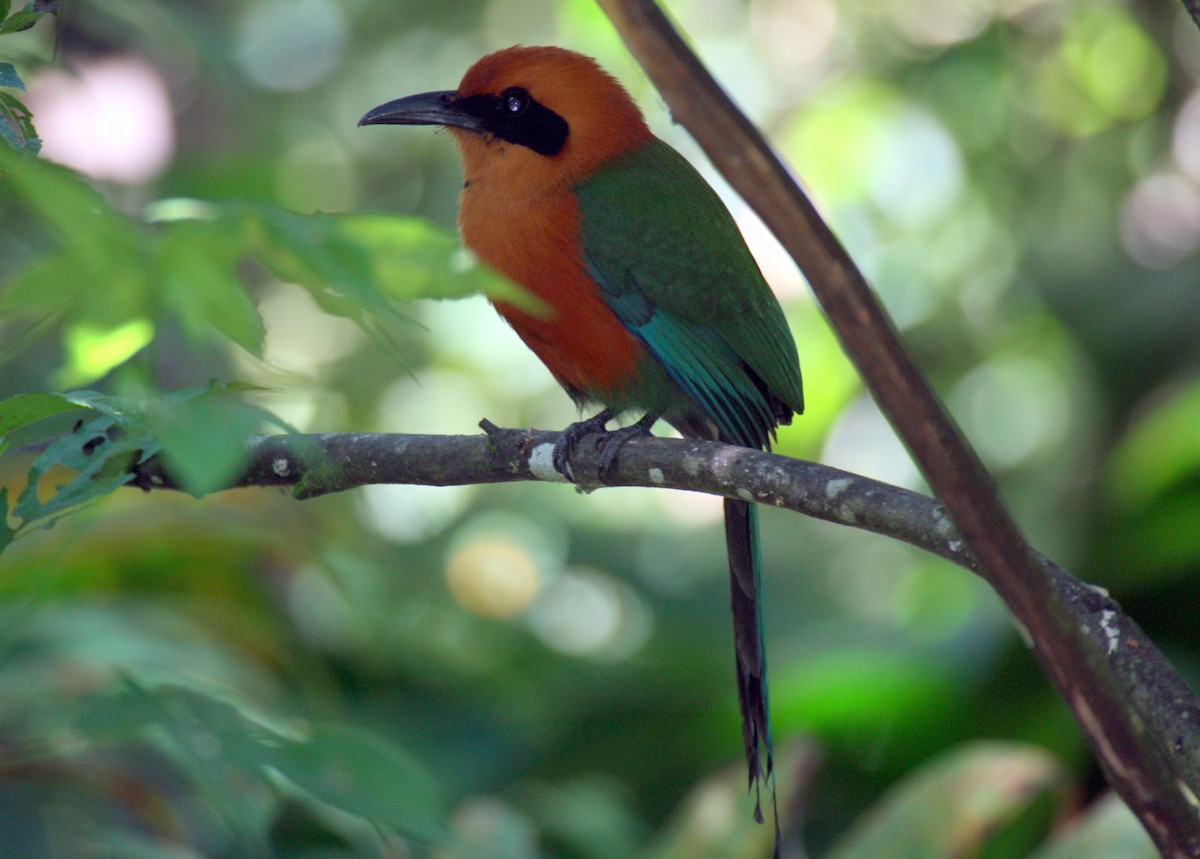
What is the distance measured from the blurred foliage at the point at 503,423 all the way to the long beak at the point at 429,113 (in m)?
0.56

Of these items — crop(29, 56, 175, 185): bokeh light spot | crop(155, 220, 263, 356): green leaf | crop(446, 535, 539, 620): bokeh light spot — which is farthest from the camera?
crop(446, 535, 539, 620): bokeh light spot

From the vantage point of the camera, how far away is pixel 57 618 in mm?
2740

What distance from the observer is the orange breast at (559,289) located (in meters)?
2.48

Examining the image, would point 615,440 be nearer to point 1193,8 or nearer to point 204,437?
point 1193,8

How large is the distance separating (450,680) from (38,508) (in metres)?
2.79

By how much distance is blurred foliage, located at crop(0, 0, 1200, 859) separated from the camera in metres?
1.09

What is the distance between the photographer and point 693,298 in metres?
2.58

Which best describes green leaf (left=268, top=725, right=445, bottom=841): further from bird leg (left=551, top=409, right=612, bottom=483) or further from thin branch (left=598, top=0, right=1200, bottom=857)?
bird leg (left=551, top=409, right=612, bottom=483)

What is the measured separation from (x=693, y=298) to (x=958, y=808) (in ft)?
4.07

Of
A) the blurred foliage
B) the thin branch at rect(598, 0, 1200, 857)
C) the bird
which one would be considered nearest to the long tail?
the bird

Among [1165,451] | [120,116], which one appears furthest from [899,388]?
[120,116]

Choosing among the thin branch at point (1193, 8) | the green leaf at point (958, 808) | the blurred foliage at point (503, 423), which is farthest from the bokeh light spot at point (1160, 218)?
the thin branch at point (1193, 8)

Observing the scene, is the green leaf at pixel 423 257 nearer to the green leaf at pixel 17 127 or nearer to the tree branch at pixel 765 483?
the tree branch at pixel 765 483

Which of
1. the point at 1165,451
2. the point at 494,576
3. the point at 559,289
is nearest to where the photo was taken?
the point at 559,289
